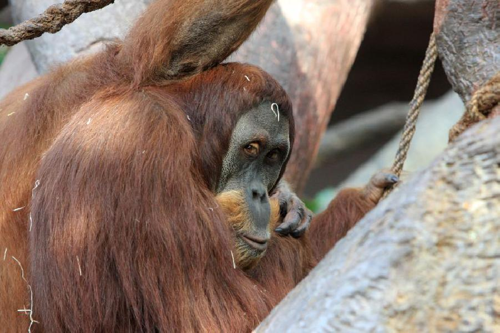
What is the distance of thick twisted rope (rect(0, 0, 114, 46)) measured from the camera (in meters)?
2.77

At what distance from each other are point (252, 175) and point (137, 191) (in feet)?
1.90

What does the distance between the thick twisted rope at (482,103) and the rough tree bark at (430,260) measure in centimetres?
18

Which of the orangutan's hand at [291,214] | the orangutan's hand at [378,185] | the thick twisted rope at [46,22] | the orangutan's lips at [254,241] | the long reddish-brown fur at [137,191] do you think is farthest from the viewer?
the orangutan's hand at [378,185]

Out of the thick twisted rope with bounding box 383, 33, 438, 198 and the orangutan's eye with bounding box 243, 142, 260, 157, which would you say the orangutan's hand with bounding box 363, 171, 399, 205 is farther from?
the orangutan's eye with bounding box 243, 142, 260, 157

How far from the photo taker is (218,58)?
3.04 m

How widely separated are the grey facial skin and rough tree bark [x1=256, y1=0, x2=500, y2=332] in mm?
1285

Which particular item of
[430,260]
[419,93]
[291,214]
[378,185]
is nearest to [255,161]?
[291,214]

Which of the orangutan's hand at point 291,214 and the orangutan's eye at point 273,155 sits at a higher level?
the orangutan's eye at point 273,155

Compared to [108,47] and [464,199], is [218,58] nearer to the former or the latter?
[108,47]

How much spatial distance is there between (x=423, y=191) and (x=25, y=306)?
6.31 feet

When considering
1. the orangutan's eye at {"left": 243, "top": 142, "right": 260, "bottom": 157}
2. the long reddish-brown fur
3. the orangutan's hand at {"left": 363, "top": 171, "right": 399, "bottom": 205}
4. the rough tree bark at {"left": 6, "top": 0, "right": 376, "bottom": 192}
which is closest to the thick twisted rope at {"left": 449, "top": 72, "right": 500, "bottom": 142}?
the long reddish-brown fur

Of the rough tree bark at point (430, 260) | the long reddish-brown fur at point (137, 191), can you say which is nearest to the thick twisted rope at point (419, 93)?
the long reddish-brown fur at point (137, 191)

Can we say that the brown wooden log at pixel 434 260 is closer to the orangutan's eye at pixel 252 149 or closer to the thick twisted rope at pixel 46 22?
the orangutan's eye at pixel 252 149

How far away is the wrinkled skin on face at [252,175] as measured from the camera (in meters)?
2.93
